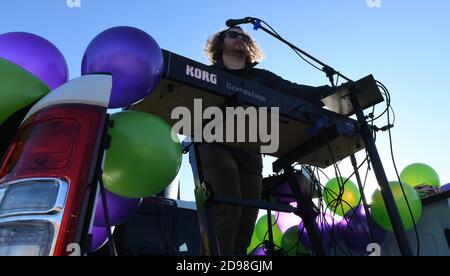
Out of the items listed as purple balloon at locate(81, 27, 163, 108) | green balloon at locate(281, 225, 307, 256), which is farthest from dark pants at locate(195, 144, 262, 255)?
green balloon at locate(281, 225, 307, 256)

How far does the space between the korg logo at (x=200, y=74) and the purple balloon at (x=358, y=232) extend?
1.60m

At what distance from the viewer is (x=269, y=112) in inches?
66.9

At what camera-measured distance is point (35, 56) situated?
158 cm

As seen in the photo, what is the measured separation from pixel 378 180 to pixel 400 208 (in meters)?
0.95

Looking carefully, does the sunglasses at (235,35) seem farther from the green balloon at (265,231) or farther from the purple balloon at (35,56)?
the green balloon at (265,231)

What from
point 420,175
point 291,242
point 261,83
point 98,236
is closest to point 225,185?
point 261,83

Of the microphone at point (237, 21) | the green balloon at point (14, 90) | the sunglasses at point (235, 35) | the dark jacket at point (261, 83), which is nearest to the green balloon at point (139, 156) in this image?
the green balloon at point (14, 90)

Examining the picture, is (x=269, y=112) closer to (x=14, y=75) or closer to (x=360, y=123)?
(x=360, y=123)

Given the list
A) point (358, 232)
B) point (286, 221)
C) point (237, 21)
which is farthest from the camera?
point (286, 221)

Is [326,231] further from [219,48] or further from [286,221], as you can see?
[219,48]

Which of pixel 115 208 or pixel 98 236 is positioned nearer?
pixel 115 208

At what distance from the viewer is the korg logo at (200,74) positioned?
5.08 ft
